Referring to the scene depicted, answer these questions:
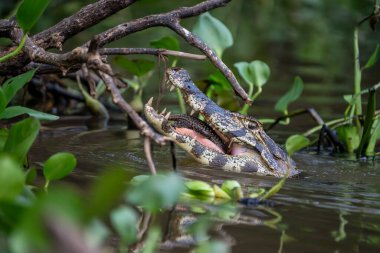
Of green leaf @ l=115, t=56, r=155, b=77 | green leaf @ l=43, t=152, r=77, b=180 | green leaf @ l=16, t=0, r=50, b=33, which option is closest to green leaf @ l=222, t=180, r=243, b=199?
green leaf @ l=43, t=152, r=77, b=180

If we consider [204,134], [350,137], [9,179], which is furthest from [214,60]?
[350,137]

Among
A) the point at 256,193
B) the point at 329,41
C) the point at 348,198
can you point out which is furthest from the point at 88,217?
the point at 329,41

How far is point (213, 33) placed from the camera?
4.62 meters

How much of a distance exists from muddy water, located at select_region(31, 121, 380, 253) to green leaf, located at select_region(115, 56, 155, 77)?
0.38 meters

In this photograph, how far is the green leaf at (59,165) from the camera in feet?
8.32

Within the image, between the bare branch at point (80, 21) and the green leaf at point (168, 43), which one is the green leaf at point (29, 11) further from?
the green leaf at point (168, 43)

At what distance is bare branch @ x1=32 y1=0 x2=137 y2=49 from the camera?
3268 millimetres

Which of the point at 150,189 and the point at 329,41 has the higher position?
the point at 329,41

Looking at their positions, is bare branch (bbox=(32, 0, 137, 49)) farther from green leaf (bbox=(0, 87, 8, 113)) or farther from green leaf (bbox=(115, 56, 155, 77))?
green leaf (bbox=(115, 56, 155, 77))

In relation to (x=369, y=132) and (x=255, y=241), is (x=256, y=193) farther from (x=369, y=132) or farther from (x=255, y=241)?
(x=369, y=132)

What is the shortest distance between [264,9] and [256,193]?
9152 millimetres

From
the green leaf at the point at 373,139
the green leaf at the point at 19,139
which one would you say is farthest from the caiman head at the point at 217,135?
the green leaf at the point at 19,139

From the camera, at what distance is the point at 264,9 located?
11992mm

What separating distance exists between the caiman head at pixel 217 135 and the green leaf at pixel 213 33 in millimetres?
862
